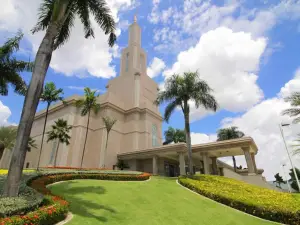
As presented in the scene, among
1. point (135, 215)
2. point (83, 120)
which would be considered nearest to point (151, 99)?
point (83, 120)

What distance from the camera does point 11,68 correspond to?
17203mm

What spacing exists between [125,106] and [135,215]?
33.0 meters

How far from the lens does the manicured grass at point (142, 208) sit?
8562 mm

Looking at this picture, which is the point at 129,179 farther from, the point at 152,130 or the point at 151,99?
the point at 151,99

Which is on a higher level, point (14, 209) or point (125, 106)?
point (125, 106)

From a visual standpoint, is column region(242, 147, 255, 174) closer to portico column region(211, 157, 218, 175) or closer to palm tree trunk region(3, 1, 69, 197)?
portico column region(211, 157, 218, 175)

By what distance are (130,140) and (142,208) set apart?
2782 cm

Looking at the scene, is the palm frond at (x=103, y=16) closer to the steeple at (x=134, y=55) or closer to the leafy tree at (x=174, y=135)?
the steeple at (x=134, y=55)

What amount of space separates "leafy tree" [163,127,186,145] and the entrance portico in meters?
7.01

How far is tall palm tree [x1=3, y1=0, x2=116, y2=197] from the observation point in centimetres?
815

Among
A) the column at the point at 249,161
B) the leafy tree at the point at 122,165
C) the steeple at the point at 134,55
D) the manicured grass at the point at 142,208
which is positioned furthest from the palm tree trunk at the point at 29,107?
the steeple at the point at 134,55

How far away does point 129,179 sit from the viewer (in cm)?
1845

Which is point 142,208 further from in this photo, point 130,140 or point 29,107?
point 130,140

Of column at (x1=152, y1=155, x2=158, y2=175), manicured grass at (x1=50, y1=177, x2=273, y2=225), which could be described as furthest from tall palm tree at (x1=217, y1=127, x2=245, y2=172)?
manicured grass at (x1=50, y1=177, x2=273, y2=225)
